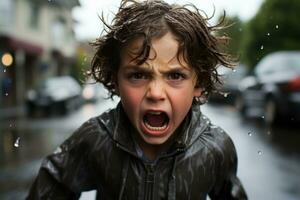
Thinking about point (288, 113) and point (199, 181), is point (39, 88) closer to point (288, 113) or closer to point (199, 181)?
point (288, 113)

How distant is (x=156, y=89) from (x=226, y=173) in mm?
403

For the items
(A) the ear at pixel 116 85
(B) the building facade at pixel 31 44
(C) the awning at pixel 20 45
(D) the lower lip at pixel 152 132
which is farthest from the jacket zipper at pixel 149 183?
(C) the awning at pixel 20 45

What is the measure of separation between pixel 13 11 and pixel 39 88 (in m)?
9.04

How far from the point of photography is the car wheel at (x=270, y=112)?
920cm

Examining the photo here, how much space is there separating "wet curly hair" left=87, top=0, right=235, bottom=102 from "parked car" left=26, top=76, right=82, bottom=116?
11.8m

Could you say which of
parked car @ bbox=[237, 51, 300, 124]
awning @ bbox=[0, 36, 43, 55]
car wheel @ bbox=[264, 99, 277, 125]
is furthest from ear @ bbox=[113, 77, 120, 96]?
awning @ bbox=[0, 36, 43, 55]

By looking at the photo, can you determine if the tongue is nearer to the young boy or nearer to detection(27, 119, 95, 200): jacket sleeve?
the young boy

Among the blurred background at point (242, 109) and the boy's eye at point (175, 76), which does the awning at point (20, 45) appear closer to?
the blurred background at point (242, 109)

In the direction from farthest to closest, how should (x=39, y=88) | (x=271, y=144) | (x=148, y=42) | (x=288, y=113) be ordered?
(x=39, y=88)
(x=288, y=113)
(x=271, y=144)
(x=148, y=42)

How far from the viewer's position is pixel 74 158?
165cm

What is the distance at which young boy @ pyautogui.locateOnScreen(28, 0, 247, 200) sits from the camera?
4.74 ft

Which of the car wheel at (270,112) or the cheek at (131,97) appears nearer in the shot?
the cheek at (131,97)

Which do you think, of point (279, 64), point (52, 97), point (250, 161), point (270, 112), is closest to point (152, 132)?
point (250, 161)

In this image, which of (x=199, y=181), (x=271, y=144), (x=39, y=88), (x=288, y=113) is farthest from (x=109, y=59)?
(x=39, y=88)
